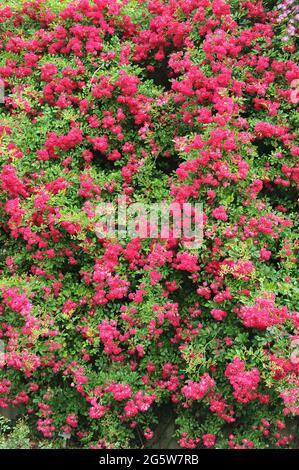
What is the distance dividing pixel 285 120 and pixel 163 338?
1.77 meters

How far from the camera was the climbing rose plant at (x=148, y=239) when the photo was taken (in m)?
3.71

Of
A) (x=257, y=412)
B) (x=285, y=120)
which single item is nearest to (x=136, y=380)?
(x=257, y=412)

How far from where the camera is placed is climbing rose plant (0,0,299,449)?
12.2ft

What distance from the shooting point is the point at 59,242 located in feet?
13.6

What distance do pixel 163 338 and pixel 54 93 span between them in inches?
82.5

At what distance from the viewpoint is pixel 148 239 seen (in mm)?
3965

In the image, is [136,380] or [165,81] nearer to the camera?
[136,380]
